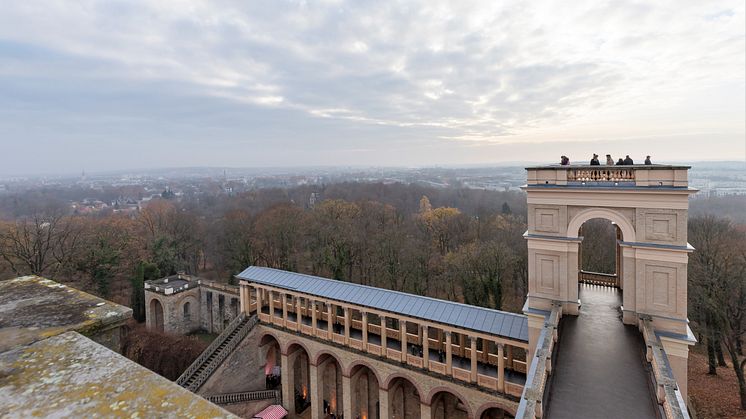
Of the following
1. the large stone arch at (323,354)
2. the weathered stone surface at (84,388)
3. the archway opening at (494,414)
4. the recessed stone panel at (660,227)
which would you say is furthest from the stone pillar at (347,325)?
the weathered stone surface at (84,388)

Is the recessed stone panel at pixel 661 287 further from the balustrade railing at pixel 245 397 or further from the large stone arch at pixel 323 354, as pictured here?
the balustrade railing at pixel 245 397

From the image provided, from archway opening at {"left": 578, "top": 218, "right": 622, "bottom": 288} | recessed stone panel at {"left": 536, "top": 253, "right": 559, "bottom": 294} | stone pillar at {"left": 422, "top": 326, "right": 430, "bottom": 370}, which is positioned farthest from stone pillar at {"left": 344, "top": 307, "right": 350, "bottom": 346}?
archway opening at {"left": 578, "top": 218, "right": 622, "bottom": 288}

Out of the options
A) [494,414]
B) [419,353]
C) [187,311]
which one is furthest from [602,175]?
[187,311]

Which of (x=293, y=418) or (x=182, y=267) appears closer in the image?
(x=293, y=418)

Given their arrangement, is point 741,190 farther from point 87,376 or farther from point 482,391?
point 87,376

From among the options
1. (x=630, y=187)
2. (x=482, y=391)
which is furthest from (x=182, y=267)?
(x=630, y=187)

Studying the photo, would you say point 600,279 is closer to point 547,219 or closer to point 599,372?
point 547,219
